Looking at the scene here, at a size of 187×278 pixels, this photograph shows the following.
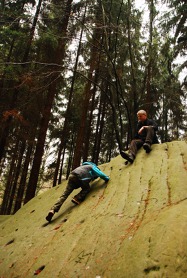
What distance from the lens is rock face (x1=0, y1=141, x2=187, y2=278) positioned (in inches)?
112

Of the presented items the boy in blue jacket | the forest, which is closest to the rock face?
the boy in blue jacket

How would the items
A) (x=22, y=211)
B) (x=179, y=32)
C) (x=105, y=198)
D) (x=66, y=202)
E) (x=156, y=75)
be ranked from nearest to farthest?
(x=105, y=198) → (x=66, y=202) → (x=22, y=211) → (x=179, y=32) → (x=156, y=75)

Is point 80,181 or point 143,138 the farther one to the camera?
point 143,138

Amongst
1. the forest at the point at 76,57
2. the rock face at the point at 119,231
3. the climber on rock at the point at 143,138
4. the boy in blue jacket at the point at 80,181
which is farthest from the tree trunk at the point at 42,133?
the boy in blue jacket at the point at 80,181

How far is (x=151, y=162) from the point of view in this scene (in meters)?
5.90

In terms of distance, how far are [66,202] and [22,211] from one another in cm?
240

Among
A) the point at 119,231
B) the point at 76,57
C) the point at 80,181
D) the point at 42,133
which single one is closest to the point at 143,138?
the point at 80,181

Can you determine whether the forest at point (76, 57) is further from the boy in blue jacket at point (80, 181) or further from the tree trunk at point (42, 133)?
the boy in blue jacket at point (80, 181)

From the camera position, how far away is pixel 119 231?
12.1 ft

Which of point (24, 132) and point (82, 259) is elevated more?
point (24, 132)

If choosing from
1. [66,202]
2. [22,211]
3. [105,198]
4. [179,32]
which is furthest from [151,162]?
[179,32]

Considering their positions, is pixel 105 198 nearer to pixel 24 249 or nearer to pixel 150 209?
pixel 150 209

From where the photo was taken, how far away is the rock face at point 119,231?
2.83 meters

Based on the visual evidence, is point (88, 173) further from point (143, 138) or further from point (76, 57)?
point (76, 57)
